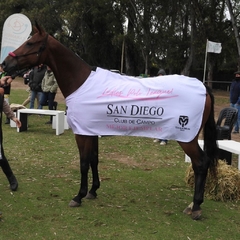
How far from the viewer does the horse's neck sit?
4000 millimetres

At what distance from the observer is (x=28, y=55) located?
3.87 meters

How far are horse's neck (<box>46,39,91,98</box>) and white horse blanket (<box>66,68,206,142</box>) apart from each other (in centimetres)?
12

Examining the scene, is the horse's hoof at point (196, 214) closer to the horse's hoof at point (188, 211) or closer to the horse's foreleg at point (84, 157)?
the horse's hoof at point (188, 211)

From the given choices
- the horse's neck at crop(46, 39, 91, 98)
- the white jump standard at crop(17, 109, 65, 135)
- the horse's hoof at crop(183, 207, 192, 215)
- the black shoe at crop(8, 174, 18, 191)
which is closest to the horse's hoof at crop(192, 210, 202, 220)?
the horse's hoof at crop(183, 207, 192, 215)

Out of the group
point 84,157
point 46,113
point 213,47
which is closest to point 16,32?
point 46,113

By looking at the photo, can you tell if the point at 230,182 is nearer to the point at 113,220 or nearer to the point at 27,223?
the point at 113,220

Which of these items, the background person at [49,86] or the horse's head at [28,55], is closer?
the horse's head at [28,55]

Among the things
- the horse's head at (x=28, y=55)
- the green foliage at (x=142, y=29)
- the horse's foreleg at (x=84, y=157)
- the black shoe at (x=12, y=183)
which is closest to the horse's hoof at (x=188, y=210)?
the horse's foreleg at (x=84, y=157)

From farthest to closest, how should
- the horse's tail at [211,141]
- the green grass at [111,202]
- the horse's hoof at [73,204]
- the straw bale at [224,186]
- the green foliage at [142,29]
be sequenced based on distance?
the green foliage at [142,29] < the straw bale at [224,186] < the horse's tail at [211,141] < the horse's hoof at [73,204] < the green grass at [111,202]

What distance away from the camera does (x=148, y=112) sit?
12.8 ft

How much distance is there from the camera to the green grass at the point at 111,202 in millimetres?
3480

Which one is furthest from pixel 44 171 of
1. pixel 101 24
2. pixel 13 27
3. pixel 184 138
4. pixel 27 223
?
pixel 101 24

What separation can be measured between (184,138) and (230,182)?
3.72 feet

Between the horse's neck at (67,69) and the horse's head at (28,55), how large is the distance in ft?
0.49
